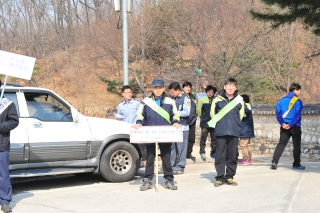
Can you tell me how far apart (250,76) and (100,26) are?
11342mm

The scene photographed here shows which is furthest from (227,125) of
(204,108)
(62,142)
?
(204,108)

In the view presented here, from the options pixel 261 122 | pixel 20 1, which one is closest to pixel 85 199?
pixel 261 122

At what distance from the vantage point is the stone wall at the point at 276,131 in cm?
1631

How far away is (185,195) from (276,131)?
1116cm

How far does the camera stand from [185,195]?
7.39 meters

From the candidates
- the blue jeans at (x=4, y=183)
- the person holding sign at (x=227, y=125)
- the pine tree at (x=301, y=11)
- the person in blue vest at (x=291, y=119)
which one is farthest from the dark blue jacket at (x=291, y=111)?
the blue jeans at (x=4, y=183)

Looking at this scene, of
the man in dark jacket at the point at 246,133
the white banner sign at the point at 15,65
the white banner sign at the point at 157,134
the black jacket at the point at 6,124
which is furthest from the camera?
the man in dark jacket at the point at 246,133

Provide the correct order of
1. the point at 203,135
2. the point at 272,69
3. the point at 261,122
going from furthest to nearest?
1. the point at 272,69
2. the point at 261,122
3. the point at 203,135

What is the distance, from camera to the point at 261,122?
60.6ft

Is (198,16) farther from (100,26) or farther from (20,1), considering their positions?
(20,1)

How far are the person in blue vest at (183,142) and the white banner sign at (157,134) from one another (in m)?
2.00

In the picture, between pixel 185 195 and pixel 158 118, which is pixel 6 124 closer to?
pixel 158 118

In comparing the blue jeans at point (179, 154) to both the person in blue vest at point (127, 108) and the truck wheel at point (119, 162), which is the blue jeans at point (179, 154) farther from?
the person in blue vest at point (127, 108)

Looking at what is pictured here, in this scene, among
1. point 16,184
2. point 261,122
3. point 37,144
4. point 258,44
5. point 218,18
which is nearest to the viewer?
point 37,144
